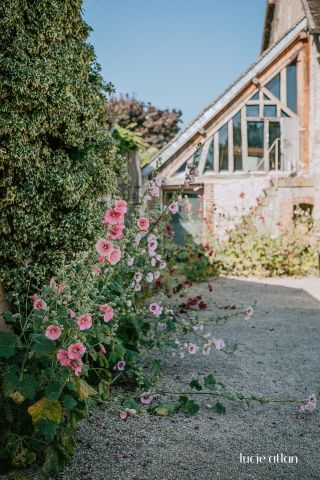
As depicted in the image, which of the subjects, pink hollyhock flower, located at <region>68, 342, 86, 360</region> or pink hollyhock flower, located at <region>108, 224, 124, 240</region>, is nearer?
pink hollyhock flower, located at <region>68, 342, 86, 360</region>

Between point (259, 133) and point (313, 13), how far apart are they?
3.43 metres

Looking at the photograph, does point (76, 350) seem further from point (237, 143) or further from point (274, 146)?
point (274, 146)

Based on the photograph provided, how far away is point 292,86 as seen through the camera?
559 inches

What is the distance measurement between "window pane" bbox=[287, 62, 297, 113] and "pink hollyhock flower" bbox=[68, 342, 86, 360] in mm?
13451

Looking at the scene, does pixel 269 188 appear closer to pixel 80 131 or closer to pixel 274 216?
pixel 274 216

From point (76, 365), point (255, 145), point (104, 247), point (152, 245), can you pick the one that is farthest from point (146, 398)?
point (255, 145)

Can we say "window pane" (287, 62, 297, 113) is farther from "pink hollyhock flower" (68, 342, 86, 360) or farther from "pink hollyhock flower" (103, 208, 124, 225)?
"pink hollyhock flower" (68, 342, 86, 360)

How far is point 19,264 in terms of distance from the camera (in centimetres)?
363

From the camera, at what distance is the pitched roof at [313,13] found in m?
12.2

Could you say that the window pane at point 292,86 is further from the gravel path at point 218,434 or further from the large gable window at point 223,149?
the gravel path at point 218,434

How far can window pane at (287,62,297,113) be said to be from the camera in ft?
46.2

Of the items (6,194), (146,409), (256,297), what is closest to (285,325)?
(256,297)

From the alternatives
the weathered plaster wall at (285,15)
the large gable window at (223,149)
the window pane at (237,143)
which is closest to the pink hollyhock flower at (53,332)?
the large gable window at (223,149)

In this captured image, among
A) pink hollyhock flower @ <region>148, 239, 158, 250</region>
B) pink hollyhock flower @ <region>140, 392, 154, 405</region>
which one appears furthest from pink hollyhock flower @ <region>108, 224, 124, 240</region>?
pink hollyhock flower @ <region>140, 392, 154, 405</region>
